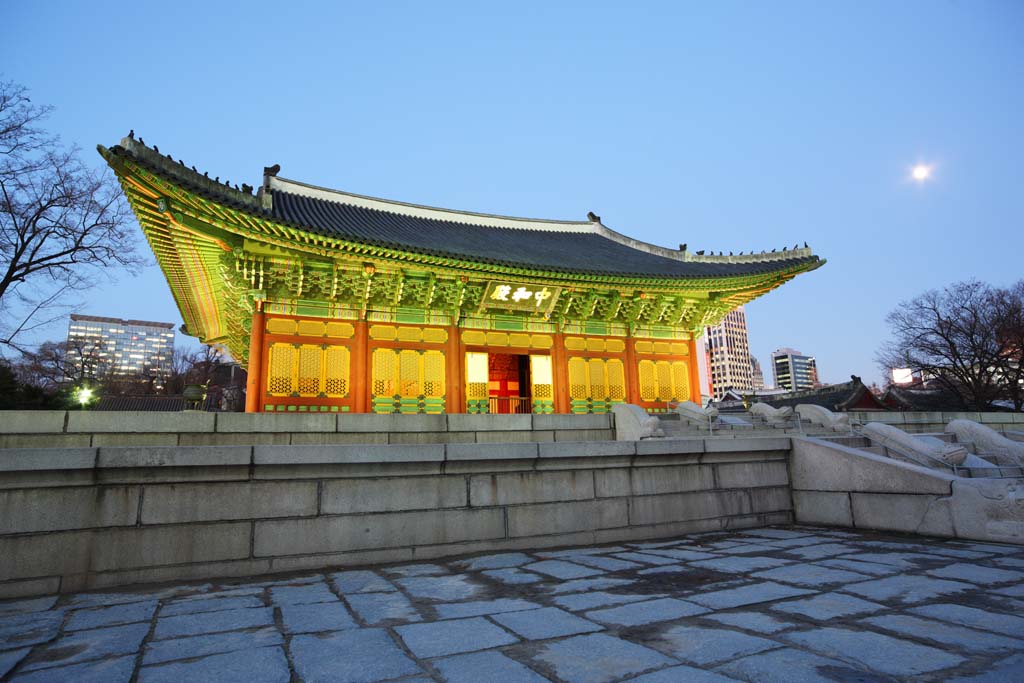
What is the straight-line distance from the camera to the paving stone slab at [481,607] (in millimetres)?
3624

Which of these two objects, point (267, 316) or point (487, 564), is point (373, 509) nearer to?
point (487, 564)

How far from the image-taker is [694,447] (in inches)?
276

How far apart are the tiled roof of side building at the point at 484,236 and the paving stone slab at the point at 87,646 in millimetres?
9167

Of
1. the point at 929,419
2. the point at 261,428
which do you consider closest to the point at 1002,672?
the point at 261,428

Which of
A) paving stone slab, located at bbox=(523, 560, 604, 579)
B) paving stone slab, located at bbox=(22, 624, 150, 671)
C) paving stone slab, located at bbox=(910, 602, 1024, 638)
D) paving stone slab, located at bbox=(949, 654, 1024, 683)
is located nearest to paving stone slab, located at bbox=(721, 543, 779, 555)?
paving stone slab, located at bbox=(523, 560, 604, 579)

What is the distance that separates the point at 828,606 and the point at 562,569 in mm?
2168

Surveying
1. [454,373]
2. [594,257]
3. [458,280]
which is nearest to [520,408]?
[454,373]

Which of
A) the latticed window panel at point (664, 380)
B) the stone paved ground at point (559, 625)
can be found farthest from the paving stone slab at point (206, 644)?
the latticed window panel at point (664, 380)

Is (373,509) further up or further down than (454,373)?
further down

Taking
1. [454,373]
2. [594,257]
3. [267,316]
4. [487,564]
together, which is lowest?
[487,564]

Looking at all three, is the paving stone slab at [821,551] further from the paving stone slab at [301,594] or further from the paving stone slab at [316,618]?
the paving stone slab at [301,594]

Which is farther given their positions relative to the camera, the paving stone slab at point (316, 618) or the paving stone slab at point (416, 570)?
the paving stone slab at point (416, 570)

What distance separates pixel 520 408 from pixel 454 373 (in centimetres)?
267

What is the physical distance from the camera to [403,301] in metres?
14.6
